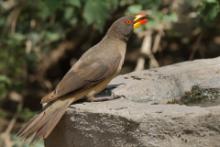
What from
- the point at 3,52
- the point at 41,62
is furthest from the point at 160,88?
the point at 41,62

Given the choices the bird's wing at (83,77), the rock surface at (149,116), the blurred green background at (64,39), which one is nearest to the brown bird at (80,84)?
the bird's wing at (83,77)

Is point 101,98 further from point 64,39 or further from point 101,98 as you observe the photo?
point 64,39

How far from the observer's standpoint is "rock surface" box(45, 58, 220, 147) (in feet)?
12.3

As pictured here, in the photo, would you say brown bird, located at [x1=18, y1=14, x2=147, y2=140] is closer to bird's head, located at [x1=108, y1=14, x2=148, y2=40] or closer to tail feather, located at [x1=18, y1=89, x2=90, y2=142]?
tail feather, located at [x1=18, y1=89, x2=90, y2=142]

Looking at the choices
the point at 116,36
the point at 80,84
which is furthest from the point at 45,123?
the point at 116,36

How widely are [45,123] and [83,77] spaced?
0.48 m

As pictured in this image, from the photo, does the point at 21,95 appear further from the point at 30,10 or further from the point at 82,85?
the point at 82,85

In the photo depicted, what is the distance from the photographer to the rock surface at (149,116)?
12.3 feet

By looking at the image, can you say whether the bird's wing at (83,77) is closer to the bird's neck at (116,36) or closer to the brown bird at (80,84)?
the brown bird at (80,84)

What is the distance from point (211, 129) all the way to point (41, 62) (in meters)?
5.80

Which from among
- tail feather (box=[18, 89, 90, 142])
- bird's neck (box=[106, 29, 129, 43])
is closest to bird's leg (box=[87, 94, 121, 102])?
tail feather (box=[18, 89, 90, 142])

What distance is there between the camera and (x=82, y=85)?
185 inches

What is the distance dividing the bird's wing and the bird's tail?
0.09 m

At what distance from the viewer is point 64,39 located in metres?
9.16
